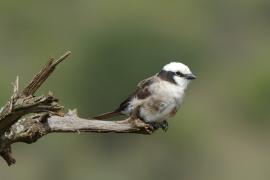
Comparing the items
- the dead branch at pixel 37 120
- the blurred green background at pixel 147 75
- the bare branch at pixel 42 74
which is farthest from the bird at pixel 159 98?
the blurred green background at pixel 147 75

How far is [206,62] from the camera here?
3988 cm

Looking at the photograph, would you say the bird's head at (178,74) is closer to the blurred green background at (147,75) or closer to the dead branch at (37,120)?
the dead branch at (37,120)

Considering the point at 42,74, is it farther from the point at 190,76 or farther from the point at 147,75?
the point at 147,75

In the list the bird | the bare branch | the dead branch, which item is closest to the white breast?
the bird

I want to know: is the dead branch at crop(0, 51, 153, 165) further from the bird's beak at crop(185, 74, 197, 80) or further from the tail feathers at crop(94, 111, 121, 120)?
the bird's beak at crop(185, 74, 197, 80)

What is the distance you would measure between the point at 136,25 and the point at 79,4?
5540 mm

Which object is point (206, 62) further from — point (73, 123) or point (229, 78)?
point (73, 123)

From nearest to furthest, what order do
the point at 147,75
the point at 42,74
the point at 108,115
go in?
the point at 42,74
the point at 108,115
the point at 147,75

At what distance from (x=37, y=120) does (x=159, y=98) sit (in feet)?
5.51

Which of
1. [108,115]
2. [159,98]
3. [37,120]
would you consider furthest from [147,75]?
[37,120]

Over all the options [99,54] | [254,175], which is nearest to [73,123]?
[254,175]

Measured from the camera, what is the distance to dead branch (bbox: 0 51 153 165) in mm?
Result: 6141

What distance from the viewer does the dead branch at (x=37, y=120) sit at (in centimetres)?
614

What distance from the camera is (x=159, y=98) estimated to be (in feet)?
26.3
